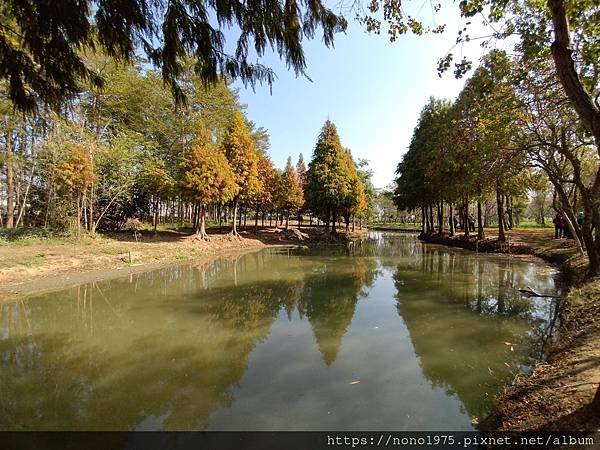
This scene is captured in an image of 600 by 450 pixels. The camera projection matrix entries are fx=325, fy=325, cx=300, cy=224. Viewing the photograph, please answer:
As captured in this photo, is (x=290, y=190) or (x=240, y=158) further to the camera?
(x=290, y=190)

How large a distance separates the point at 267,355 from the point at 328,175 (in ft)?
82.1

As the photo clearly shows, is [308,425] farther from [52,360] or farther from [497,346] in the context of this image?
[52,360]

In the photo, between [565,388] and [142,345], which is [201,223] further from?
[565,388]

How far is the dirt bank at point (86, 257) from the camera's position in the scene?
1136 cm

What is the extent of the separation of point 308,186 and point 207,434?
90.7 ft

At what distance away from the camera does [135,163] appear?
2308 cm

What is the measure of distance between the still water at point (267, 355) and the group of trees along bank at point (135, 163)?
9656mm

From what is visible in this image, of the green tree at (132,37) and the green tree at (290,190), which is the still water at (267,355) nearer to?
the green tree at (132,37)

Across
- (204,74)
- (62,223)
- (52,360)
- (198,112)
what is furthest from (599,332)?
(198,112)

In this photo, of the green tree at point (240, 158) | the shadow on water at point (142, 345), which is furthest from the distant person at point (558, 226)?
the green tree at point (240, 158)

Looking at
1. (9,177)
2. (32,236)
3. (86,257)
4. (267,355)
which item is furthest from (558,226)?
(9,177)

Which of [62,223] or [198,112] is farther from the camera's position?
[198,112]

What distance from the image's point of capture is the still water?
13.0 feet

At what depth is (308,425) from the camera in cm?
371
